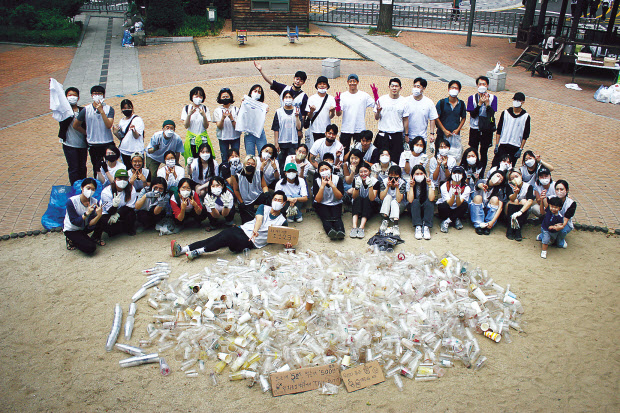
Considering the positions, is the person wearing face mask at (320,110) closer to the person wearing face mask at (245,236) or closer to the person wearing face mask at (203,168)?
the person wearing face mask at (203,168)

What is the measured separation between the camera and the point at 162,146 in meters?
8.56

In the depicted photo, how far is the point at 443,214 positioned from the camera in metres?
8.15

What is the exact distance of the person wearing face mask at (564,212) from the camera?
729 cm

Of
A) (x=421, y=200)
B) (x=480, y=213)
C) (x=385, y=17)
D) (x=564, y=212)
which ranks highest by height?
(x=385, y=17)

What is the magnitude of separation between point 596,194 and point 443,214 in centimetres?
334

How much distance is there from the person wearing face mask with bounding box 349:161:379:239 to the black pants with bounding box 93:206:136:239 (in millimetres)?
3629

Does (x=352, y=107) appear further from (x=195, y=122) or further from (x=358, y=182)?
(x=195, y=122)

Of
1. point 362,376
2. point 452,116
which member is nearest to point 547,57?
point 452,116

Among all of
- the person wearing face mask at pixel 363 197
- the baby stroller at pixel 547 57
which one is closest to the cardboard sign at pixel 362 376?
the person wearing face mask at pixel 363 197

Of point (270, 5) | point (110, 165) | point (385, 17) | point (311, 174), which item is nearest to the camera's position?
point (110, 165)

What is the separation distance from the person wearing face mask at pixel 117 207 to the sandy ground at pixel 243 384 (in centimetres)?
23

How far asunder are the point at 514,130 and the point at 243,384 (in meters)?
6.82

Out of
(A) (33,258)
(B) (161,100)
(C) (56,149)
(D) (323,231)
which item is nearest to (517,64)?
(B) (161,100)

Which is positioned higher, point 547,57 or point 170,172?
point 547,57
